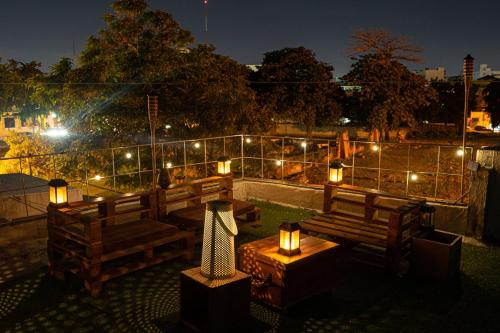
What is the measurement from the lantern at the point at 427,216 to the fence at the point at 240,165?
3.36 meters

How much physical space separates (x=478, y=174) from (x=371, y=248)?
187 centimetres

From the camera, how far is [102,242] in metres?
5.25

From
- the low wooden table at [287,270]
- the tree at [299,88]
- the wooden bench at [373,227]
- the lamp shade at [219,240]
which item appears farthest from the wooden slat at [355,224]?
the tree at [299,88]

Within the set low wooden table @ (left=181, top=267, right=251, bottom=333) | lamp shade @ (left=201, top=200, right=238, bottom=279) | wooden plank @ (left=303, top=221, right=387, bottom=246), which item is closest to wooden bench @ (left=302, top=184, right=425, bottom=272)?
wooden plank @ (left=303, top=221, right=387, bottom=246)

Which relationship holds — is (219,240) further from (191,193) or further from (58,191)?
(191,193)

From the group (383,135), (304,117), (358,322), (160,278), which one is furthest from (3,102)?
(358,322)

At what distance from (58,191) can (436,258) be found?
176 inches

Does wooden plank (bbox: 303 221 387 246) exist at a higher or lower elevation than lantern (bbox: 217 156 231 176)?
lower

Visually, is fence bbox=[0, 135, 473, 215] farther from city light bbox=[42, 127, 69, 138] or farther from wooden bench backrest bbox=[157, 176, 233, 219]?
wooden bench backrest bbox=[157, 176, 233, 219]

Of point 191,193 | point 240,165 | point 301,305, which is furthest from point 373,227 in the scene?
point 240,165

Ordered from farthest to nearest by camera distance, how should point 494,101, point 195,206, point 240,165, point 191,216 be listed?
1. point 494,101
2. point 240,165
3. point 195,206
4. point 191,216

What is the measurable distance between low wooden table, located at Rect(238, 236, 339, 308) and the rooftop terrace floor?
0.15 metres

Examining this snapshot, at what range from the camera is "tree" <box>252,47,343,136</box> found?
25.4m

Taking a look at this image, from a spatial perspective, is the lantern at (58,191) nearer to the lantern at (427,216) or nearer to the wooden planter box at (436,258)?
the wooden planter box at (436,258)
